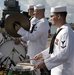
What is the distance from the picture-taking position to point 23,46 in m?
7.82

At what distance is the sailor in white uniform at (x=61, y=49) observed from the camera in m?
3.84

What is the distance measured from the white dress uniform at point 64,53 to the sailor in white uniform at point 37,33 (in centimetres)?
157

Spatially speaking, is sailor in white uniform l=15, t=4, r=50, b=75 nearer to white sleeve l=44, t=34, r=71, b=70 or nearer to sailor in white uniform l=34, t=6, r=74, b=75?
sailor in white uniform l=34, t=6, r=74, b=75

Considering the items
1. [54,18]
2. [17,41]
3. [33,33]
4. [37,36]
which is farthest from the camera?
[17,41]

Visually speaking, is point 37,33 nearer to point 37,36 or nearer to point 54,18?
point 37,36

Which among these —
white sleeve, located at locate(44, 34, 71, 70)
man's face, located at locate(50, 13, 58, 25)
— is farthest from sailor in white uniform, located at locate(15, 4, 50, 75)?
white sleeve, located at locate(44, 34, 71, 70)

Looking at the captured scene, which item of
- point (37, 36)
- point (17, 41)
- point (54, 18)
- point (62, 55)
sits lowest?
point (17, 41)

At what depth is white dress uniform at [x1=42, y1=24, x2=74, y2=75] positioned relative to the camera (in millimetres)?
3830

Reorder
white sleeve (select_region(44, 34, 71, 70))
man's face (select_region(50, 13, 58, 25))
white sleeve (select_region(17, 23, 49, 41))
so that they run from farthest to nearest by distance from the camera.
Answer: white sleeve (select_region(17, 23, 49, 41)), man's face (select_region(50, 13, 58, 25)), white sleeve (select_region(44, 34, 71, 70))

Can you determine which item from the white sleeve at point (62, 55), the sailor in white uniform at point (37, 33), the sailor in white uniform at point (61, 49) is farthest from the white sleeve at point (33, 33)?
the white sleeve at point (62, 55)

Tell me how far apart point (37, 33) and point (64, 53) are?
196cm

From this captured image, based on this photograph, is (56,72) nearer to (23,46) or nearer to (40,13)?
(40,13)

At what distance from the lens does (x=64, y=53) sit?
3842 millimetres

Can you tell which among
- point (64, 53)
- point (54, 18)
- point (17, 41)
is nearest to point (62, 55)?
point (64, 53)
